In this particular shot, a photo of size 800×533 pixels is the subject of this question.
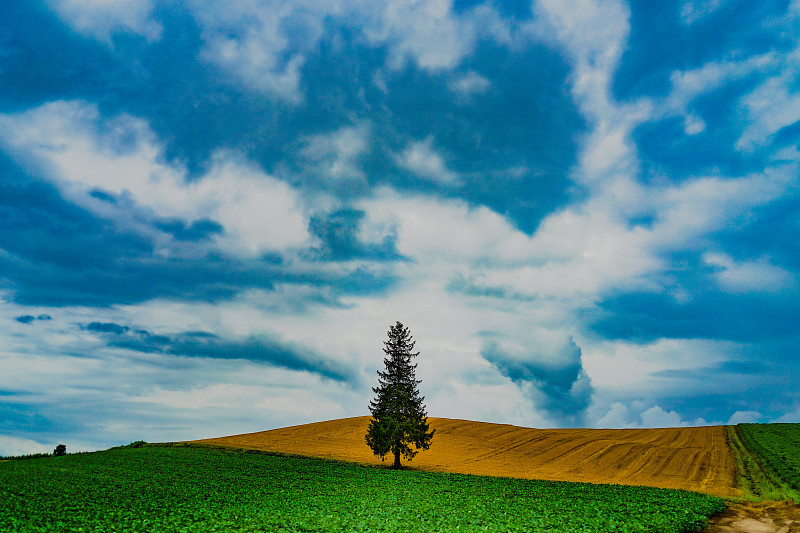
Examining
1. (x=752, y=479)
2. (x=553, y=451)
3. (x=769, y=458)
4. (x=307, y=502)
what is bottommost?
(x=752, y=479)

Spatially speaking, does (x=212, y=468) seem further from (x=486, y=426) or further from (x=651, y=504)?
(x=486, y=426)

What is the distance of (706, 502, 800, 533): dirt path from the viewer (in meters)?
26.8

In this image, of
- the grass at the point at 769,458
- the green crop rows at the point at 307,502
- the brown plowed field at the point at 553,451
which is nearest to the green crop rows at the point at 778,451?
the grass at the point at 769,458

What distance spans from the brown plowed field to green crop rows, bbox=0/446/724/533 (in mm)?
14230

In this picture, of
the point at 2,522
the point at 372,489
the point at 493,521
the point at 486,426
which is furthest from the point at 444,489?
the point at 486,426

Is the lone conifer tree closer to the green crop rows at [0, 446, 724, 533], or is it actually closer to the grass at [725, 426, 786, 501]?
the green crop rows at [0, 446, 724, 533]

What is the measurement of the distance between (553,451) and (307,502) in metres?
51.5

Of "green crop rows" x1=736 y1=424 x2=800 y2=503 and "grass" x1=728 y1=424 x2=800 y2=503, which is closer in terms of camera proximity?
"grass" x1=728 y1=424 x2=800 y2=503

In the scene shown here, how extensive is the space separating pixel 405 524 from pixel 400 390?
3463 centimetres

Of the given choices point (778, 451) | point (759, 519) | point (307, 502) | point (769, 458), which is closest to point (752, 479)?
point (769, 458)

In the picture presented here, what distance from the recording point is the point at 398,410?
5822 centimetres

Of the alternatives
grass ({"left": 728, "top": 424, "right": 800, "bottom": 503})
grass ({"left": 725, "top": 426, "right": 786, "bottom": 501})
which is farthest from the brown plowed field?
grass ({"left": 728, "top": 424, "right": 800, "bottom": 503})

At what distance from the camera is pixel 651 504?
3108 centimetres

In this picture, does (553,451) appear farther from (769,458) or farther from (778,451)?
(778,451)
